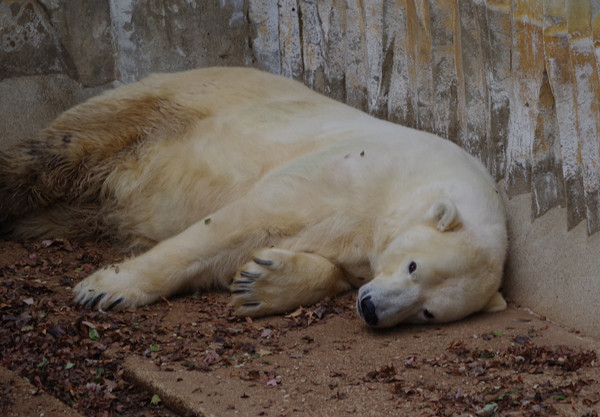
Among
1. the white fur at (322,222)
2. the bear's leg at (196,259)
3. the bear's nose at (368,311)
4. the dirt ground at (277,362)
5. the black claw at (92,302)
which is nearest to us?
the dirt ground at (277,362)

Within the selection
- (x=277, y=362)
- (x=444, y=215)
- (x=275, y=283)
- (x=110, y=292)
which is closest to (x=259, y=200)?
(x=275, y=283)

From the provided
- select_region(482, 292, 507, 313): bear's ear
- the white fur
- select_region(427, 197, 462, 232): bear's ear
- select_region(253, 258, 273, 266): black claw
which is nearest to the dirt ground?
select_region(482, 292, 507, 313): bear's ear

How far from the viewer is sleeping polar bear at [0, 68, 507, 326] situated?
4.61m

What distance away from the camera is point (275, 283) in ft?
15.5

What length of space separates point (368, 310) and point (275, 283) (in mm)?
612

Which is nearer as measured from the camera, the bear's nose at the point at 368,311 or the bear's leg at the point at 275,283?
the bear's nose at the point at 368,311

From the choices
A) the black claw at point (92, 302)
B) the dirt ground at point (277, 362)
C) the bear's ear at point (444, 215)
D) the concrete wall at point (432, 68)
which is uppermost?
the concrete wall at point (432, 68)

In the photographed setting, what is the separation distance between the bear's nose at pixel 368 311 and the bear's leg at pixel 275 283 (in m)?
0.47

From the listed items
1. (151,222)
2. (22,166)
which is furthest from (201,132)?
(22,166)

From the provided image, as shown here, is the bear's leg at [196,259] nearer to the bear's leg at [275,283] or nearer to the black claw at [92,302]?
the black claw at [92,302]

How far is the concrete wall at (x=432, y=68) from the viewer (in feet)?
14.6

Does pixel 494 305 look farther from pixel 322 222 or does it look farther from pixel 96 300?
pixel 96 300

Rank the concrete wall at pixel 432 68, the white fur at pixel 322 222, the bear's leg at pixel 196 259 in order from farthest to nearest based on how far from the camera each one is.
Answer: the bear's leg at pixel 196 259 → the white fur at pixel 322 222 → the concrete wall at pixel 432 68

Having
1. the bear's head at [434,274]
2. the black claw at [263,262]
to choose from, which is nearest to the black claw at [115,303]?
the black claw at [263,262]
